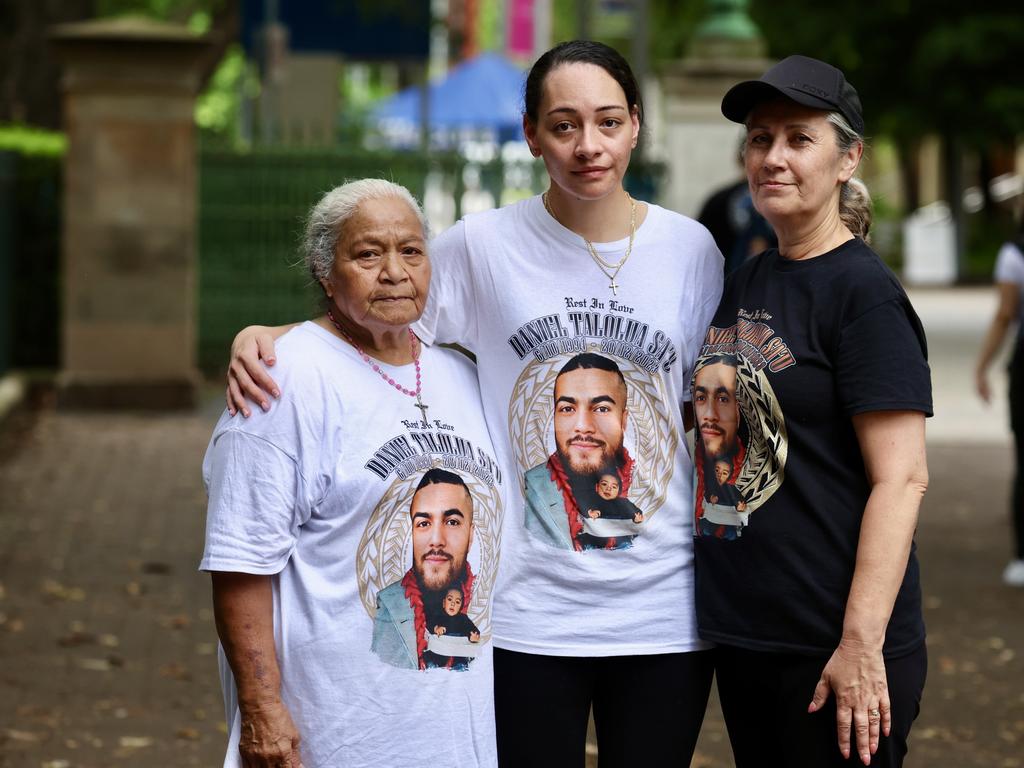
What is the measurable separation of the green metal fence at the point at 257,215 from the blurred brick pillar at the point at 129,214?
4.96 ft

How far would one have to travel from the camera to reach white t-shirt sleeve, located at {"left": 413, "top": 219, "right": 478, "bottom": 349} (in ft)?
10.9

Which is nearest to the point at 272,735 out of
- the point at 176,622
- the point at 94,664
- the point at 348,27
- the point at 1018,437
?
the point at 94,664

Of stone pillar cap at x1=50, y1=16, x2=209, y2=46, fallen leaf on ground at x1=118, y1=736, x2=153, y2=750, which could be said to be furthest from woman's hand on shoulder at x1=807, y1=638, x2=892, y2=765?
stone pillar cap at x1=50, y1=16, x2=209, y2=46

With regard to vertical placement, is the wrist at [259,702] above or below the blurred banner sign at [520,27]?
below

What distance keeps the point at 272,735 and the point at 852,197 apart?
4.81 feet

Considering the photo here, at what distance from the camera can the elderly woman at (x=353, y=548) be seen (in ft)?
9.43

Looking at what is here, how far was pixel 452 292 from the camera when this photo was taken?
3344mm

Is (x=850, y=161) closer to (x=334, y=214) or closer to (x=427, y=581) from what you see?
(x=334, y=214)

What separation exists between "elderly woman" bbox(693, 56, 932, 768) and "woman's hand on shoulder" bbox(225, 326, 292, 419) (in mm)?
822

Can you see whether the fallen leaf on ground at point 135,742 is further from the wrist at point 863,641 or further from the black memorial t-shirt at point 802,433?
the wrist at point 863,641

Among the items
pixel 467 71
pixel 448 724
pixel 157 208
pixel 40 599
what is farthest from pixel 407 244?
pixel 467 71

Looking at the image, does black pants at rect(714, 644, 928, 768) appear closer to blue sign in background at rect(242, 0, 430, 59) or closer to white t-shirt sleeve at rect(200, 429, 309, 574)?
white t-shirt sleeve at rect(200, 429, 309, 574)

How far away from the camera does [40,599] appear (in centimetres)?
730

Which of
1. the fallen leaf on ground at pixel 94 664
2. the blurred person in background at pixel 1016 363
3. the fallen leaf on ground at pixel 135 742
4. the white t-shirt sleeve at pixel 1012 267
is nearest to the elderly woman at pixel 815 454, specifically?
the fallen leaf on ground at pixel 135 742
